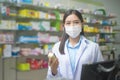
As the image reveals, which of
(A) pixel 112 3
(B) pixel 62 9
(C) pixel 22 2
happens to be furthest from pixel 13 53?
(A) pixel 112 3

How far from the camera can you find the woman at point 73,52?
1.68 meters

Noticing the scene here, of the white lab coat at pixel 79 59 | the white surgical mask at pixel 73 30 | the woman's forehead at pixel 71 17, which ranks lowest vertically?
the white lab coat at pixel 79 59

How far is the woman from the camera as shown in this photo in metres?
1.68

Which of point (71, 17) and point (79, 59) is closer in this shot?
point (79, 59)

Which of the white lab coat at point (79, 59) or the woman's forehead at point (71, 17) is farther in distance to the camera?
the woman's forehead at point (71, 17)

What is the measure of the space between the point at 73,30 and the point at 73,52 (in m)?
0.20

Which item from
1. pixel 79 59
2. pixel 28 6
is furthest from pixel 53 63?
pixel 28 6

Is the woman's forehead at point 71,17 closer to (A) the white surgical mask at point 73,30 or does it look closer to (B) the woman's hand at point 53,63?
(A) the white surgical mask at point 73,30

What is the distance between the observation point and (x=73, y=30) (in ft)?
6.01

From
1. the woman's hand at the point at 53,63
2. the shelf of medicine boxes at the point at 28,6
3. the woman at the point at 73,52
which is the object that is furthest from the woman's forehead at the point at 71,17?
the shelf of medicine boxes at the point at 28,6

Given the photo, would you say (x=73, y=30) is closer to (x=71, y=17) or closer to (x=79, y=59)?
(x=71, y=17)

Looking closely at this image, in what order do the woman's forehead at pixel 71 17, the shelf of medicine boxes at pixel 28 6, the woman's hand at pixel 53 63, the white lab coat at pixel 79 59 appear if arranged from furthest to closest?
the shelf of medicine boxes at pixel 28 6, the woman's forehead at pixel 71 17, the white lab coat at pixel 79 59, the woman's hand at pixel 53 63

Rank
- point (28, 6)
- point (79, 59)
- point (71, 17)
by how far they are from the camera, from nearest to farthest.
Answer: point (79, 59)
point (71, 17)
point (28, 6)

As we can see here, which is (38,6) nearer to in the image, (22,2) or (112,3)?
(22,2)
